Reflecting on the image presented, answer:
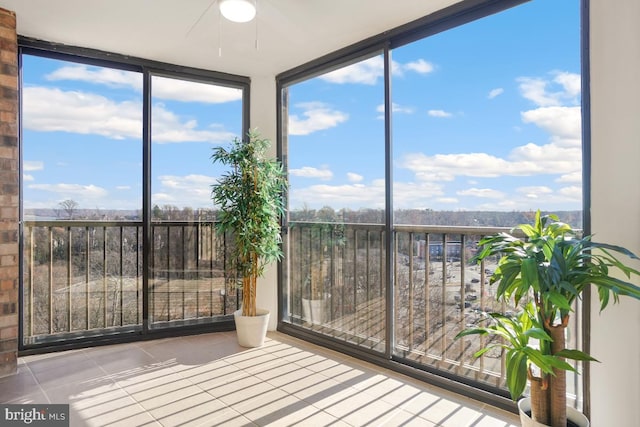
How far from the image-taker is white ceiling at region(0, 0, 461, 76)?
2.69 metres

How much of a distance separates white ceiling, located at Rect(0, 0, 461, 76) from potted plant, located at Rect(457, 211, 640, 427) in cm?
174

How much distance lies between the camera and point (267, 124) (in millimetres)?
4098

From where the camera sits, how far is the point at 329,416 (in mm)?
2342

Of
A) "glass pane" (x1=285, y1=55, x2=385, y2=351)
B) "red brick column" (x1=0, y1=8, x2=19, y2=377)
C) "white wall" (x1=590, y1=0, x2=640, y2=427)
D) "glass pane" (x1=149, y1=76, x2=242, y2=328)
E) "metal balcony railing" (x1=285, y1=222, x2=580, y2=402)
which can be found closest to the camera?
"white wall" (x1=590, y1=0, x2=640, y2=427)

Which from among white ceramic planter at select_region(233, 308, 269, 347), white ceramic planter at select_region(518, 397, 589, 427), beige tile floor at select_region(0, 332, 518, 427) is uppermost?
white ceramic planter at select_region(518, 397, 589, 427)

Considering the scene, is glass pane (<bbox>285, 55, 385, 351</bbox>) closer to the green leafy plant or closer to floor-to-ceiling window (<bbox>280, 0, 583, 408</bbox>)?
floor-to-ceiling window (<bbox>280, 0, 583, 408</bbox>)

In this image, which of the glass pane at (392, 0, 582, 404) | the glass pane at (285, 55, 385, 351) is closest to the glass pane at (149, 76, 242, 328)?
the glass pane at (285, 55, 385, 351)

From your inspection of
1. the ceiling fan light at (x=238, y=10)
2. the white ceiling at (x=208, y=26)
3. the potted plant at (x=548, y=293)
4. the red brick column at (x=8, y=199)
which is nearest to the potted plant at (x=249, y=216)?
the white ceiling at (x=208, y=26)

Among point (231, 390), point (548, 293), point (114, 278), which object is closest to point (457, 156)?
point (548, 293)

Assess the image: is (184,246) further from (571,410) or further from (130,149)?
(571,410)

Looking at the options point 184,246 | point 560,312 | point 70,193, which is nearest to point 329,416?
point 560,312

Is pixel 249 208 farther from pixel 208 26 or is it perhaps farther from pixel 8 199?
pixel 8 199

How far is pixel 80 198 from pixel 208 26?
6.13 feet

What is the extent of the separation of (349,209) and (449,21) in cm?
158
